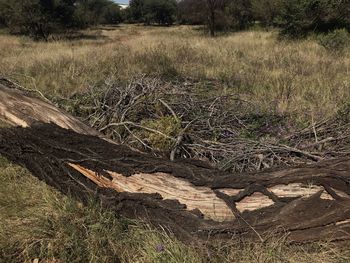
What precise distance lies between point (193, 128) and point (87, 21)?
36500 millimetres

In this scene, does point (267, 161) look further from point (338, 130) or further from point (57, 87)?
point (57, 87)

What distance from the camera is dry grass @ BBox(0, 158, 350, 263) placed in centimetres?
268

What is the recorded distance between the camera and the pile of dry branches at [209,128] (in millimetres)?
3910

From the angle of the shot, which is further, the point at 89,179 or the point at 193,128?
the point at 193,128

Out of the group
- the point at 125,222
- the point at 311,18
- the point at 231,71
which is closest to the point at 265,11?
the point at 311,18

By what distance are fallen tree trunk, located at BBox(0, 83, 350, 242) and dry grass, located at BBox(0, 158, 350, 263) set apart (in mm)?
95

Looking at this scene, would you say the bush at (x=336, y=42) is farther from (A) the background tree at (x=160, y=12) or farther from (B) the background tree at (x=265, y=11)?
(A) the background tree at (x=160, y=12)

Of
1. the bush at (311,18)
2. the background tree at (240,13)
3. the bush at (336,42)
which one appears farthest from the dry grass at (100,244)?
the background tree at (240,13)

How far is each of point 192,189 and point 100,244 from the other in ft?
2.60

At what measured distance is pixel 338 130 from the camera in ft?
15.0

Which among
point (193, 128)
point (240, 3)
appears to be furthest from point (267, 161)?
point (240, 3)

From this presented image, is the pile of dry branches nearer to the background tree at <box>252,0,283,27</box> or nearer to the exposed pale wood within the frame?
the exposed pale wood

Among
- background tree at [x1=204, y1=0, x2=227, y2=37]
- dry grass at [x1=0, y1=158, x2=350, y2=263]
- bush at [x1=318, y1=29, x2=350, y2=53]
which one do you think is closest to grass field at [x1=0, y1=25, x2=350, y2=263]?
dry grass at [x1=0, y1=158, x2=350, y2=263]

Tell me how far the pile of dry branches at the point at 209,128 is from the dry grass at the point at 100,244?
1.11 meters
